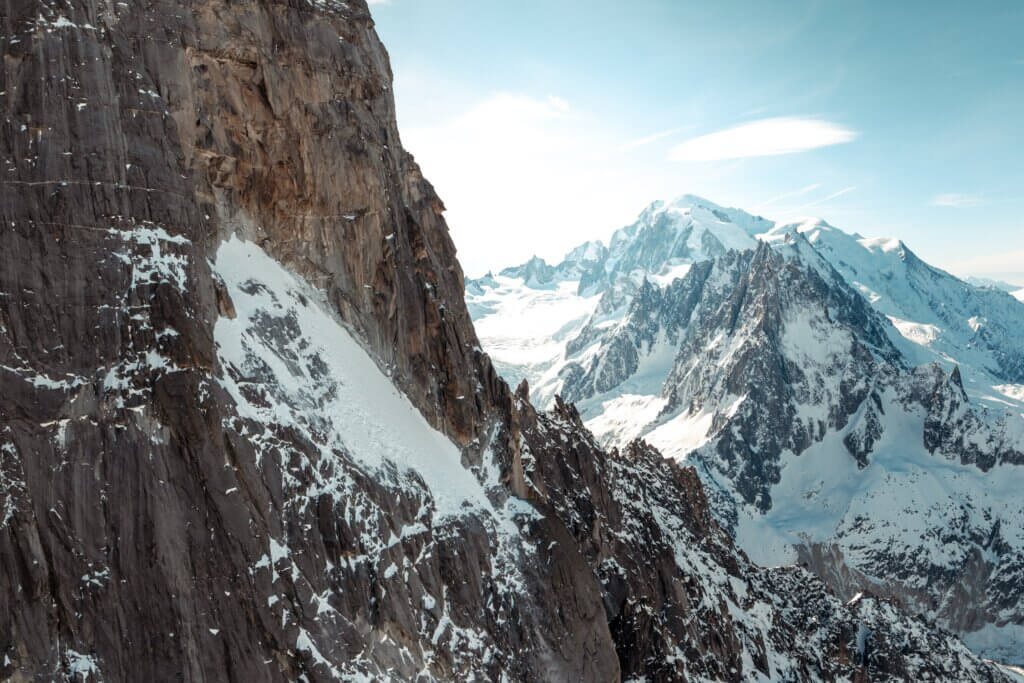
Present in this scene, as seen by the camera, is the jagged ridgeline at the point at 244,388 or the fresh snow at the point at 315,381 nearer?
the jagged ridgeline at the point at 244,388

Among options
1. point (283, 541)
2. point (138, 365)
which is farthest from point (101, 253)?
point (283, 541)

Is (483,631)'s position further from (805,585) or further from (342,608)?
(805,585)

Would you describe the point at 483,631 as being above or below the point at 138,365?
below

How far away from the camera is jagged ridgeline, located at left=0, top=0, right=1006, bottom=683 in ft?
83.3

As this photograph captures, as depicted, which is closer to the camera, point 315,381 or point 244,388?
point 244,388

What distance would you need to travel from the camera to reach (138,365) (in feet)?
89.9

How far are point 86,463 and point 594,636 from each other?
3037 cm

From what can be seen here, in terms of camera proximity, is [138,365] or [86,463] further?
[138,365]

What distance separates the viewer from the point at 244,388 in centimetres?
3027

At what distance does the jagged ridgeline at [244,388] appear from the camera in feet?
83.3

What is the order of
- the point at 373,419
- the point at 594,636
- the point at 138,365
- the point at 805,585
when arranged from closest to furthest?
the point at 138,365, the point at 373,419, the point at 594,636, the point at 805,585

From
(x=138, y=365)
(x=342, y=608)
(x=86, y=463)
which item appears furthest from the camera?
(x=342, y=608)

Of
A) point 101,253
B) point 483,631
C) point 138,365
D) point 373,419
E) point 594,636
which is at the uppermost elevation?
point 101,253

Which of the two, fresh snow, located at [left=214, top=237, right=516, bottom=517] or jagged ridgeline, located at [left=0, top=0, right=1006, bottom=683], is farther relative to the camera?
fresh snow, located at [left=214, top=237, right=516, bottom=517]
